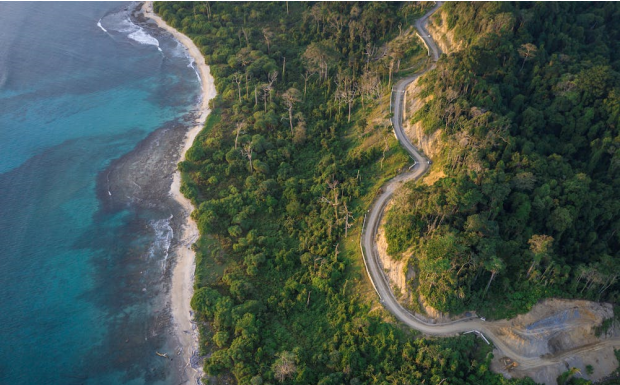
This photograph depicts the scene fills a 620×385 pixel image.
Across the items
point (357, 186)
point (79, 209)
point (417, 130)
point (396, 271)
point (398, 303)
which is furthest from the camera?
point (417, 130)

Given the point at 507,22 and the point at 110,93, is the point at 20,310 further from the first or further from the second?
the point at 507,22

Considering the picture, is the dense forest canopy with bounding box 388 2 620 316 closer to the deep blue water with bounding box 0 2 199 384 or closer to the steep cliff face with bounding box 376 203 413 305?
the steep cliff face with bounding box 376 203 413 305

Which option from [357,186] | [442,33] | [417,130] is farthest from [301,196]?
[442,33]

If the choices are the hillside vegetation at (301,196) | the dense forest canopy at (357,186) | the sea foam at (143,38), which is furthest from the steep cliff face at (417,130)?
the sea foam at (143,38)

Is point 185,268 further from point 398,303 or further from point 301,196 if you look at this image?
point 398,303

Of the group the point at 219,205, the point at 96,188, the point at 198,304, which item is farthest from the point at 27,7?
the point at 198,304

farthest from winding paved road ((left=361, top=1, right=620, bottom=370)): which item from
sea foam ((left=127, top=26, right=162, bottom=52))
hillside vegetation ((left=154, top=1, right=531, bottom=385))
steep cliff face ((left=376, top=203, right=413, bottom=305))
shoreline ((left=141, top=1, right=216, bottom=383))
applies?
sea foam ((left=127, top=26, right=162, bottom=52))

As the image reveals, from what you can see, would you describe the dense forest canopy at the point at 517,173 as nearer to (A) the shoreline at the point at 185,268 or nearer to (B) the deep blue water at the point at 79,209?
(A) the shoreline at the point at 185,268
